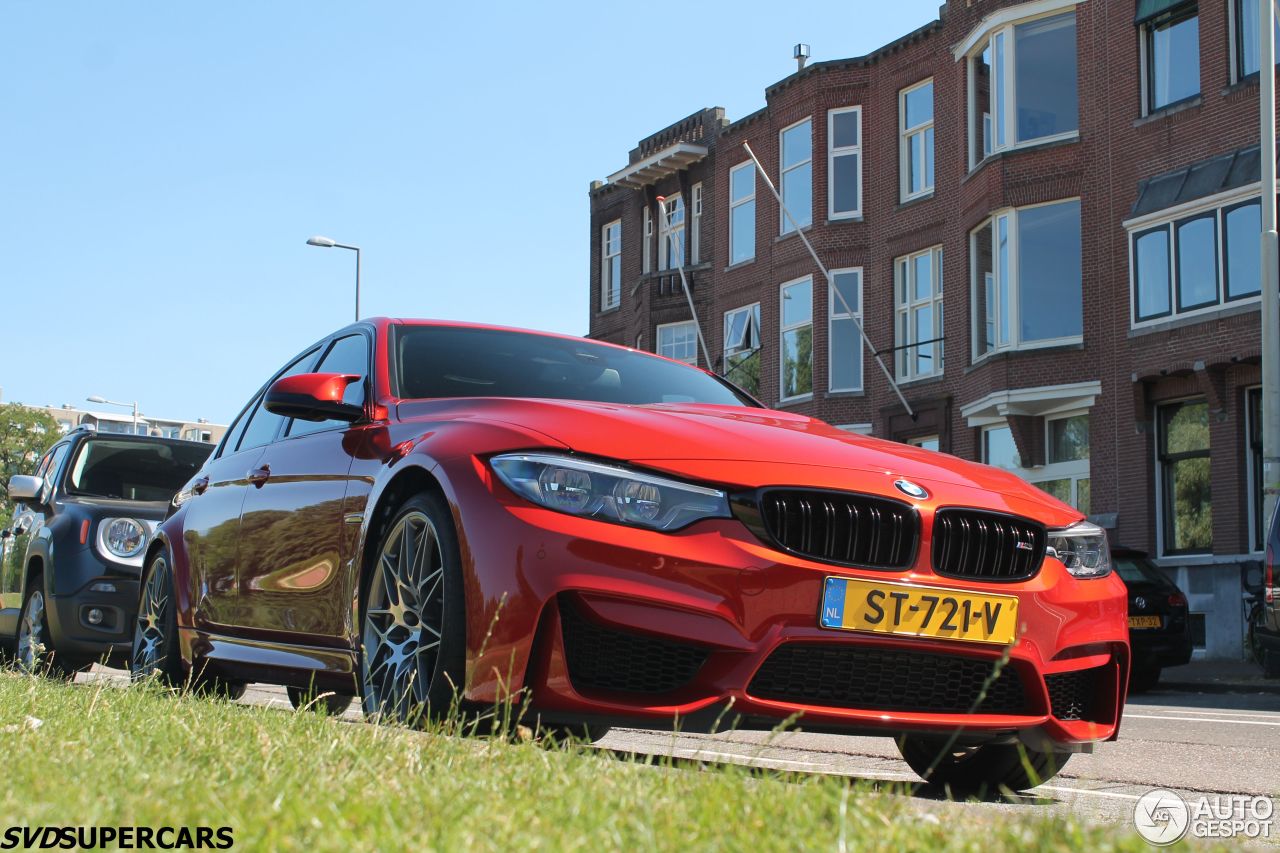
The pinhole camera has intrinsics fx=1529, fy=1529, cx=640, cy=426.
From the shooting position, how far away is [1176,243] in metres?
22.7

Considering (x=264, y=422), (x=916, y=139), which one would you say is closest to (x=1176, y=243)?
(x=916, y=139)

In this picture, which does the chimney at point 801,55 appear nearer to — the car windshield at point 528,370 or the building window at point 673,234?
the building window at point 673,234

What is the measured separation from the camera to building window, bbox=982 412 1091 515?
81.4ft

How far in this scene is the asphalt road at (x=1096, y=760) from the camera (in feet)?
15.7

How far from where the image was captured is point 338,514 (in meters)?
5.24

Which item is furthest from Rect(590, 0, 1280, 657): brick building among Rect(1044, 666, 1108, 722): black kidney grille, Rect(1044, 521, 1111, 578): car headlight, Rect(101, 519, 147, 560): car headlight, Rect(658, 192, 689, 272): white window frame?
Rect(1044, 666, 1108, 722): black kidney grille

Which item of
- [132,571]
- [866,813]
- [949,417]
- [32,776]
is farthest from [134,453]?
[949,417]

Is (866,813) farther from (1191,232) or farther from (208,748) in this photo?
(1191,232)

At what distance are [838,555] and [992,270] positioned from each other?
73.8 feet

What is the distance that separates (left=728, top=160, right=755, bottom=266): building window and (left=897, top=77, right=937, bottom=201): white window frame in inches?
199

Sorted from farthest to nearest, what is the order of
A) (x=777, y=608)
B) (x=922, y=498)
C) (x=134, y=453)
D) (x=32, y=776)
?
1. (x=134, y=453)
2. (x=922, y=498)
3. (x=777, y=608)
4. (x=32, y=776)

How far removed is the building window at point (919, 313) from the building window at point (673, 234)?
8358mm

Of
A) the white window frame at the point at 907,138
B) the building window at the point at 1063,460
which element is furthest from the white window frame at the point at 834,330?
the building window at the point at 1063,460

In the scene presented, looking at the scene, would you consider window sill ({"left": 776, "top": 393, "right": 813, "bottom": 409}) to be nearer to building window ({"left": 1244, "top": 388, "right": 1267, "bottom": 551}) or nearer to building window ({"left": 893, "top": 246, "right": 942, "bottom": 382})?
building window ({"left": 893, "top": 246, "right": 942, "bottom": 382})
